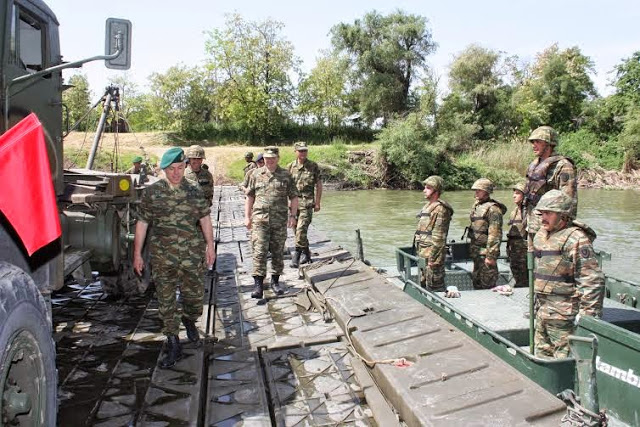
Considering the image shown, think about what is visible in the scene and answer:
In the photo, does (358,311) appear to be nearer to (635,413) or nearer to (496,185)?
(635,413)

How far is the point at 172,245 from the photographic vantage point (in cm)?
458

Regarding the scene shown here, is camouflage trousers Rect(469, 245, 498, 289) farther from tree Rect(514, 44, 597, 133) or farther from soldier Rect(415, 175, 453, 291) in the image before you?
tree Rect(514, 44, 597, 133)

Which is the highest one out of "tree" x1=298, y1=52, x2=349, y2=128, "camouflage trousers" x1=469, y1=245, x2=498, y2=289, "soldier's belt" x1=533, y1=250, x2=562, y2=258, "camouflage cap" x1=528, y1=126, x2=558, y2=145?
"tree" x1=298, y1=52, x2=349, y2=128

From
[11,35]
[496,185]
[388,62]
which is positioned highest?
[388,62]

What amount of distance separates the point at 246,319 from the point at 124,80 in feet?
157

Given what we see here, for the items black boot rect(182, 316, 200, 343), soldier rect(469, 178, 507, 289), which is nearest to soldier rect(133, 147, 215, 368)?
black boot rect(182, 316, 200, 343)

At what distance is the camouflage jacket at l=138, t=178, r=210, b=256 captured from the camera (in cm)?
459

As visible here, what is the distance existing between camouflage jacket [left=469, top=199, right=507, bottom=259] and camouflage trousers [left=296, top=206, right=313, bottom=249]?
2.23 m

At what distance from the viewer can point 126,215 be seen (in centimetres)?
581

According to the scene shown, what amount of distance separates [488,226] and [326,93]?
38.7 meters

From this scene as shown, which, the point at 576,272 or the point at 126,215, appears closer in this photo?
the point at 576,272

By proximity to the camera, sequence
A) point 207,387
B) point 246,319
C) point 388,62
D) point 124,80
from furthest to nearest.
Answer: point 124,80 → point 388,62 → point 246,319 → point 207,387

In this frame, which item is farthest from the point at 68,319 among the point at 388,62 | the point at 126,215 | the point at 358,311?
the point at 388,62

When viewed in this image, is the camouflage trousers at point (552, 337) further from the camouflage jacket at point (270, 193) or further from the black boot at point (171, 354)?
the camouflage jacket at point (270, 193)
